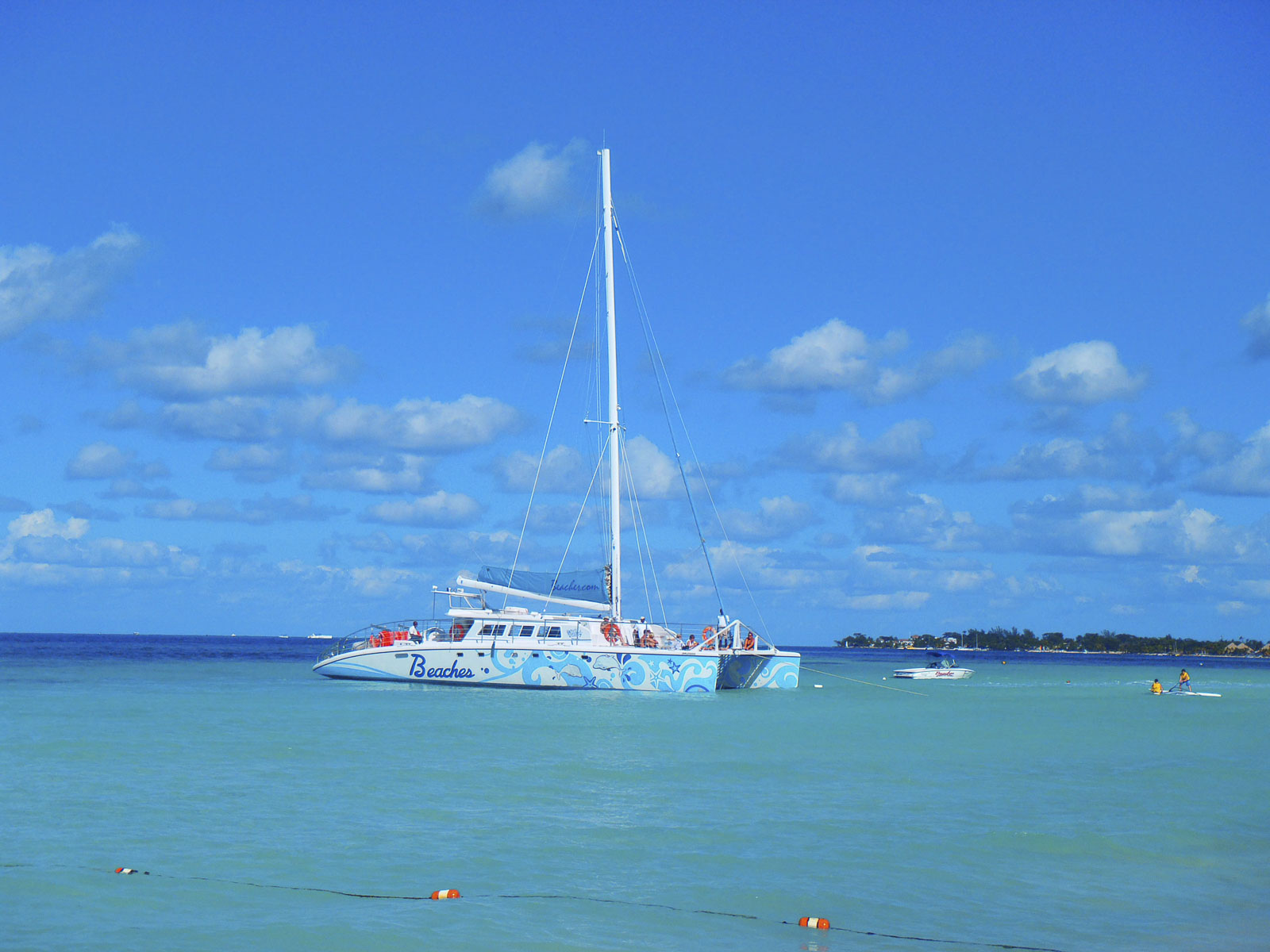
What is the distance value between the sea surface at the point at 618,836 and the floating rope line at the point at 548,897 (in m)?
0.05

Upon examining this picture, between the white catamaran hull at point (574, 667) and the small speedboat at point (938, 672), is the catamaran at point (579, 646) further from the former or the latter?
the small speedboat at point (938, 672)

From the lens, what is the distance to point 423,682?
43375mm

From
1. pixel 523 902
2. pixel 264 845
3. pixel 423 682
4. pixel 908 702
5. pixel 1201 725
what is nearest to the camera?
pixel 523 902

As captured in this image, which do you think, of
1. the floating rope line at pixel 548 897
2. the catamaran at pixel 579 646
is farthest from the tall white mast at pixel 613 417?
the floating rope line at pixel 548 897

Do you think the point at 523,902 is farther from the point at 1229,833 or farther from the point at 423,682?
the point at 423,682

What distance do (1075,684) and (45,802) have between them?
2504 inches

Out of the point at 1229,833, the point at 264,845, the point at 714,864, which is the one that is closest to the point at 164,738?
the point at 264,845

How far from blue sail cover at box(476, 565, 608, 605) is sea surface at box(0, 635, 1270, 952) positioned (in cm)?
1080

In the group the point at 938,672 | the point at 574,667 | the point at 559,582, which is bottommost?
the point at 938,672

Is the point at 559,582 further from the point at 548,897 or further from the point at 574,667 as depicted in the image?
the point at 548,897

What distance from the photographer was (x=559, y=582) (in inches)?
1688

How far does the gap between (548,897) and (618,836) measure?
3274mm

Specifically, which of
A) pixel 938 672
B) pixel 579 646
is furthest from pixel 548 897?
pixel 938 672

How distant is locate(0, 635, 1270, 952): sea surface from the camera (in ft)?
37.3
